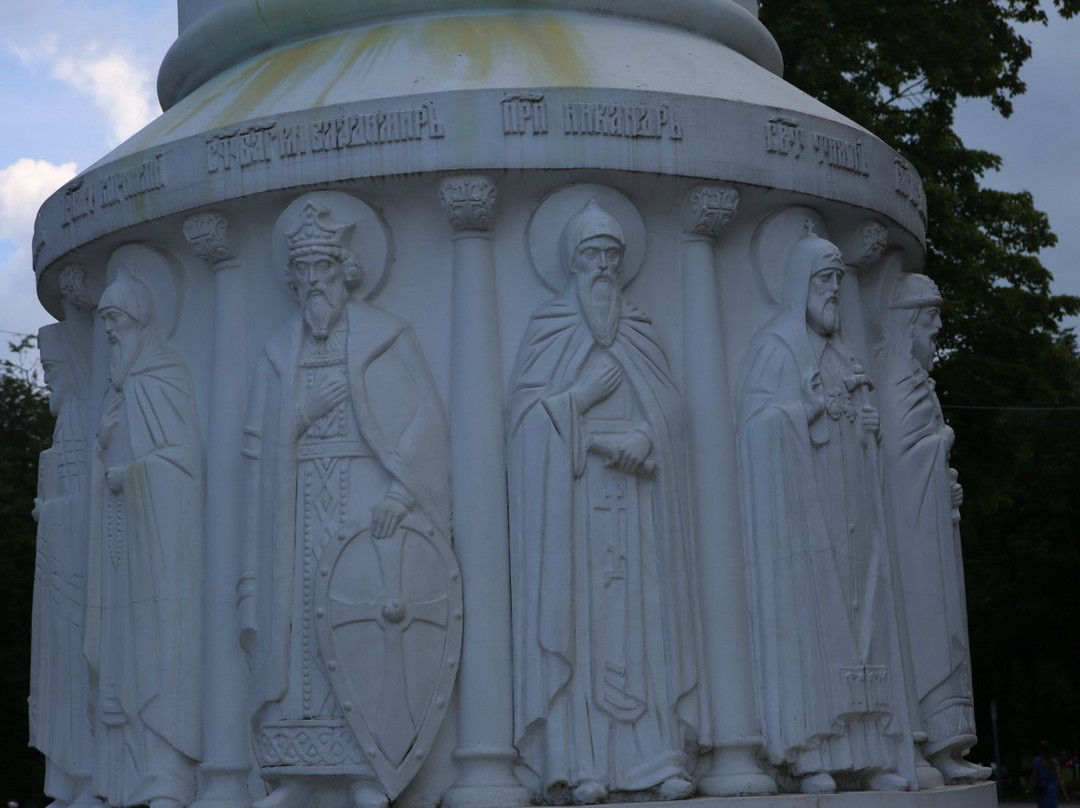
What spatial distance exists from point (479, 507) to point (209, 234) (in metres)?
2.48

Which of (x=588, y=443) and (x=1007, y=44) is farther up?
(x=1007, y=44)

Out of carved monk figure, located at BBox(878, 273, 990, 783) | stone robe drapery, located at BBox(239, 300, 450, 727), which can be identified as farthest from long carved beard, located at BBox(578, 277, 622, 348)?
carved monk figure, located at BBox(878, 273, 990, 783)

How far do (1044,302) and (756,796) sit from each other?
1530cm

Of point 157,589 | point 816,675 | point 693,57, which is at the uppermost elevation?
point 693,57

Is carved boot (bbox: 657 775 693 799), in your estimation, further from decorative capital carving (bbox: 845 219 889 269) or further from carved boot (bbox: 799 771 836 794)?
decorative capital carving (bbox: 845 219 889 269)

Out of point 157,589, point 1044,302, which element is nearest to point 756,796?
point 157,589

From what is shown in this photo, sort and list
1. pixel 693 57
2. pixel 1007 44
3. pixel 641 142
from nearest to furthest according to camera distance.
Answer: pixel 641 142 → pixel 693 57 → pixel 1007 44

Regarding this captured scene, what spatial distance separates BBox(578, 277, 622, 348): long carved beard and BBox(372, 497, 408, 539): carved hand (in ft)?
4.98

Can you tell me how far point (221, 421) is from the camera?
1032cm

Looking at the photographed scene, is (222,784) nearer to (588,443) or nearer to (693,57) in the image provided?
(588,443)

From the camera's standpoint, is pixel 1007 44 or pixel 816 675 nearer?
pixel 816 675

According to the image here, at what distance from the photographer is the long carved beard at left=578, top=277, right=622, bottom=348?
32.1ft

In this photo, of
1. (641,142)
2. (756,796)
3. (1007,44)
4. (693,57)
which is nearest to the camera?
(756,796)

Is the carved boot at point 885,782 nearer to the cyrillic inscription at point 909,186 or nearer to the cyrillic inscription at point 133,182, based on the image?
the cyrillic inscription at point 909,186
